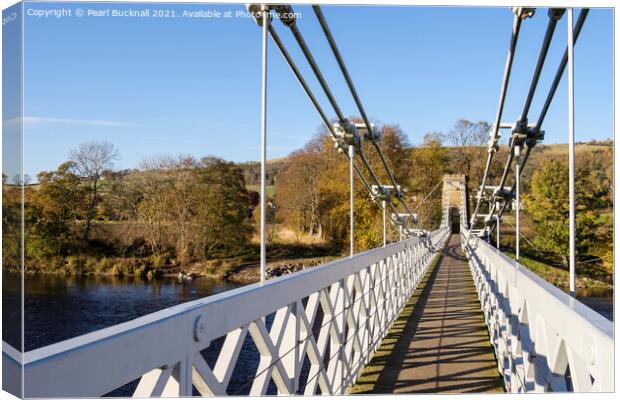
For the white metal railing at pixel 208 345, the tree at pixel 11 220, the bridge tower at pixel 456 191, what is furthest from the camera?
the bridge tower at pixel 456 191

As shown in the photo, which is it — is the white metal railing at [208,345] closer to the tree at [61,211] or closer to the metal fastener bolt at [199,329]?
the metal fastener bolt at [199,329]

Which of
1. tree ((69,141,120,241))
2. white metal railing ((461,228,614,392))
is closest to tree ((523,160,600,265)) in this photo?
white metal railing ((461,228,614,392))

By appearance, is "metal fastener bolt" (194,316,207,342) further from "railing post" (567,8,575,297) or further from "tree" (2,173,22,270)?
"railing post" (567,8,575,297)

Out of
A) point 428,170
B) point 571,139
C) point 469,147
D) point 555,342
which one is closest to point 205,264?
point 428,170

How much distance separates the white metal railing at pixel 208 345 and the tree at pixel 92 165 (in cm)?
1027

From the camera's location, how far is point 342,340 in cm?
262

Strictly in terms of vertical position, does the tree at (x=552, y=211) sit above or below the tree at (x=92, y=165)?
below

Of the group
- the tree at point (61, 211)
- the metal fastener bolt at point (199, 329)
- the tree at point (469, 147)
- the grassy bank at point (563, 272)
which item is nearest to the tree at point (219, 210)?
the tree at point (61, 211)

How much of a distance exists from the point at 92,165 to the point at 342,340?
1382cm

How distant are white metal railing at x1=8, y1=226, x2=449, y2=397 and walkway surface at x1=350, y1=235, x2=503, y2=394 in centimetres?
30

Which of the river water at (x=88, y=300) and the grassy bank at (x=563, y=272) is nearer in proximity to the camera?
the grassy bank at (x=563, y=272)

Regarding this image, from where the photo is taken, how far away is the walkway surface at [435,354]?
292 centimetres

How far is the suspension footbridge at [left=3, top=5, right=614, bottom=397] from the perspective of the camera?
1.01 metres

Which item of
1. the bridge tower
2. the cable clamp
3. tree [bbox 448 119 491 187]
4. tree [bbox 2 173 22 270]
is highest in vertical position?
tree [bbox 448 119 491 187]
